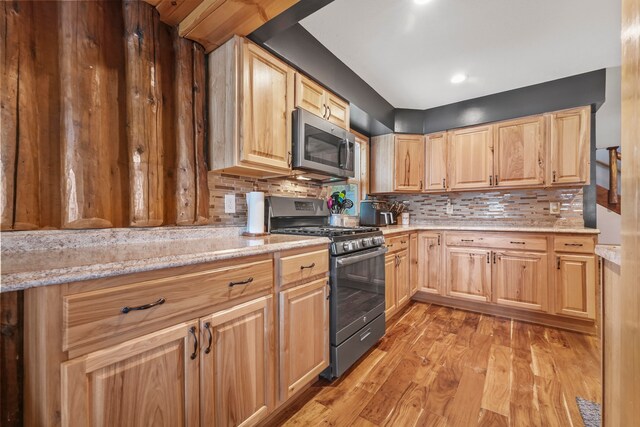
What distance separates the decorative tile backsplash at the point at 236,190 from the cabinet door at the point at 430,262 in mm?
1769

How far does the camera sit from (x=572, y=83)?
2621 millimetres

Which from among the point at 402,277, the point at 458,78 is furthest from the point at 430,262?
the point at 458,78

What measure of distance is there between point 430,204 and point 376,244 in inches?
75.6

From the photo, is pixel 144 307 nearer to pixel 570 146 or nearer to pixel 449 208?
pixel 449 208

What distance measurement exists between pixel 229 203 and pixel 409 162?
2453mm

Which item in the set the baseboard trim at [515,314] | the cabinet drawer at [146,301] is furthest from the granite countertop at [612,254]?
the baseboard trim at [515,314]

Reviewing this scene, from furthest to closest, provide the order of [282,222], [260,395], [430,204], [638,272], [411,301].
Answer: [430,204]
[411,301]
[282,222]
[260,395]
[638,272]

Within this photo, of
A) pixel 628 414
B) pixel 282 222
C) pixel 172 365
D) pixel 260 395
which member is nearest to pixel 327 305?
pixel 260 395

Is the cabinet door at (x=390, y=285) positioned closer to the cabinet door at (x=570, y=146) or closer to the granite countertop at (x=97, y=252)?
the granite countertop at (x=97, y=252)

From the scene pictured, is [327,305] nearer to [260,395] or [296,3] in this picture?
[260,395]

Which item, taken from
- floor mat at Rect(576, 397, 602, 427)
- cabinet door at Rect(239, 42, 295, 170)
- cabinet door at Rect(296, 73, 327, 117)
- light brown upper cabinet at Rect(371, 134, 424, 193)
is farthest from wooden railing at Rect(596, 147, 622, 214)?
cabinet door at Rect(239, 42, 295, 170)

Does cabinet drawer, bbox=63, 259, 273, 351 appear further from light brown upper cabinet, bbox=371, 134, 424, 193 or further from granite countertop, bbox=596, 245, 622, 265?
light brown upper cabinet, bbox=371, 134, 424, 193

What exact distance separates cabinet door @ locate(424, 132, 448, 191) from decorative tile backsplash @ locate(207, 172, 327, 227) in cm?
197

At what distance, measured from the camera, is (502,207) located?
3197 millimetres
